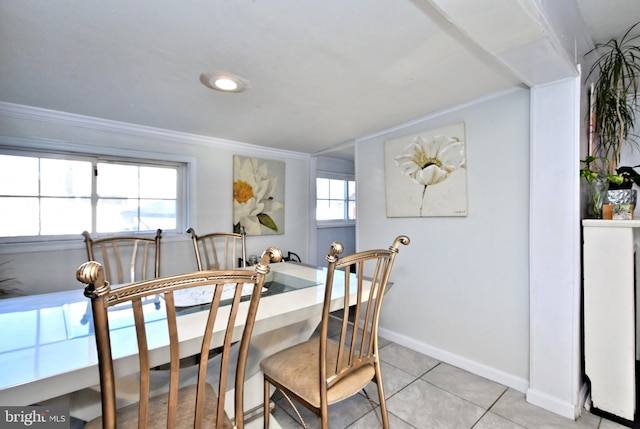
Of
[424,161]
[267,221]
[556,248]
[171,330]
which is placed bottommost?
[171,330]

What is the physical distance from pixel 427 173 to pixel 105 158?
2.64m

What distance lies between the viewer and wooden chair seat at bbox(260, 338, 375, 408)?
1204mm

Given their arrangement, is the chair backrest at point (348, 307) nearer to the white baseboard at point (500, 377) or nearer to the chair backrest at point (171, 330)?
the chair backrest at point (171, 330)

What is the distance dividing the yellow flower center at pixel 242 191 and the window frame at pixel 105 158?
0.43m

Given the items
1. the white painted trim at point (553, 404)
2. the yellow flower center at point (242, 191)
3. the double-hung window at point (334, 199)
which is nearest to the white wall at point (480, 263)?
the white painted trim at point (553, 404)

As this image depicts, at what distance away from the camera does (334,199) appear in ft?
14.5

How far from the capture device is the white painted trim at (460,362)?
1.92 meters

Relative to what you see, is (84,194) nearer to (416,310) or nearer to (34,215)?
(34,215)

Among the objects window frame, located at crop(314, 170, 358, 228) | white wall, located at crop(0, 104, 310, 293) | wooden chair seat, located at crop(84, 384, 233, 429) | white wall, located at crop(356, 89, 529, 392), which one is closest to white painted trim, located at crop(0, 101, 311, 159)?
white wall, located at crop(0, 104, 310, 293)

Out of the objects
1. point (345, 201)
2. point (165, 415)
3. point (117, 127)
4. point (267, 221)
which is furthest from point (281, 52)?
point (345, 201)

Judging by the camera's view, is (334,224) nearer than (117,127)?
No

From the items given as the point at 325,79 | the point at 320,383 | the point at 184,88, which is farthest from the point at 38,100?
the point at 320,383

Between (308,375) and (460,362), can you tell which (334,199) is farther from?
(308,375)

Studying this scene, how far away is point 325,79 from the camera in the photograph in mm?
1694
